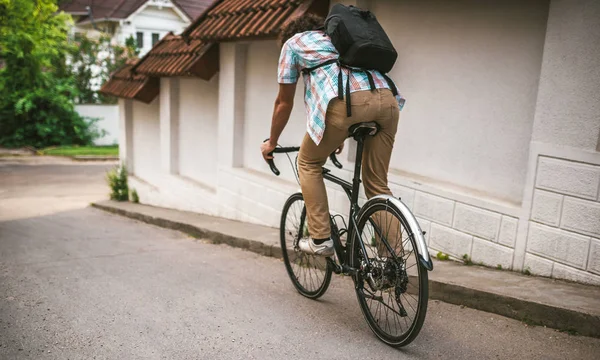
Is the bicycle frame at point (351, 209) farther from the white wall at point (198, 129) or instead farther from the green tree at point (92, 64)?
the green tree at point (92, 64)

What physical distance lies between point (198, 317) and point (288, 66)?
1828 millimetres

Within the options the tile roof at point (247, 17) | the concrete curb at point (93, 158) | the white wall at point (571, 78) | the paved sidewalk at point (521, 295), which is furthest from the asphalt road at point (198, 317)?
the concrete curb at point (93, 158)

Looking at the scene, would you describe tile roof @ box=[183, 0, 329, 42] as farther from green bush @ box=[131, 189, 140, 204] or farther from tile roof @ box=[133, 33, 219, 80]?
green bush @ box=[131, 189, 140, 204]

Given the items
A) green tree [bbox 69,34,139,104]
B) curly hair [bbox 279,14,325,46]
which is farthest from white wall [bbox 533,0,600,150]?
green tree [bbox 69,34,139,104]

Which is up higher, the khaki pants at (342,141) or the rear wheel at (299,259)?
the khaki pants at (342,141)

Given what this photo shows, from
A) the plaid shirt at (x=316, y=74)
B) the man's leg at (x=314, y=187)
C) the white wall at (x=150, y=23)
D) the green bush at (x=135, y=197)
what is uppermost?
the white wall at (x=150, y=23)

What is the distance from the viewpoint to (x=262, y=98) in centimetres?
823

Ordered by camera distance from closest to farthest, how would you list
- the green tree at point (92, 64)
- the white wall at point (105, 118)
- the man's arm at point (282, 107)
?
the man's arm at point (282, 107) < the white wall at point (105, 118) < the green tree at point (92, 64)

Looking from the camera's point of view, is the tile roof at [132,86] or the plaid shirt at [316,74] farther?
the tile roof at [132,86]

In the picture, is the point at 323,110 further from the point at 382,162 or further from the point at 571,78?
the point at 571,78

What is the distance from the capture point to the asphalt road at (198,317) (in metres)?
3.57

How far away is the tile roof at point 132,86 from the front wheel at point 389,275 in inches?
339

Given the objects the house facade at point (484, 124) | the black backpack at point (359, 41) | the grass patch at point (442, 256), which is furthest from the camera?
the grass patch at point (442, 256)

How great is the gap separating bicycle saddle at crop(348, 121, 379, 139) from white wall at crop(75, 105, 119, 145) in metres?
27.5
